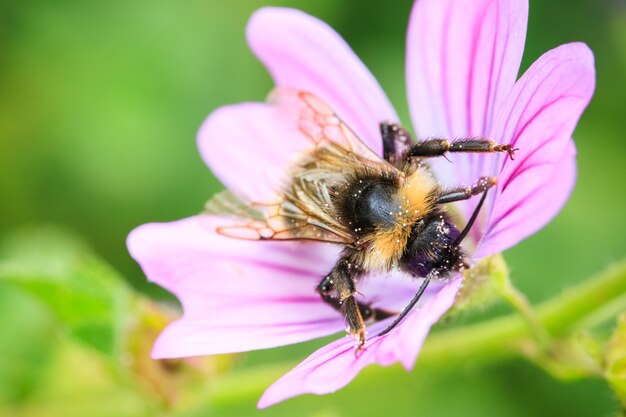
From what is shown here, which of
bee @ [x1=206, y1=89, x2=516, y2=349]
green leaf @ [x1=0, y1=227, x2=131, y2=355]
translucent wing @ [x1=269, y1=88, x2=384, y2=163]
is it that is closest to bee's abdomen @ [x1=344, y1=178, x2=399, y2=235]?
bee @ [x1=206, y1=89, x2=516, y2=349]

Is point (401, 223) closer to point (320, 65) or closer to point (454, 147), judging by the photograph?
point (454, 147)

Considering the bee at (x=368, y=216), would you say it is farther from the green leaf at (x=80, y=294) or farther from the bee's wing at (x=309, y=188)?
the green leaf at (x=80, y=294)

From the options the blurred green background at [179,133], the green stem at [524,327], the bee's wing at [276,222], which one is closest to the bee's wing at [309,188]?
the bee's wing at [276,222]

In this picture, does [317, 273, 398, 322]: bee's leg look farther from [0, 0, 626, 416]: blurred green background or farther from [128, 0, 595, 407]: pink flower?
[0, 0, 626, 416]: blurred green background

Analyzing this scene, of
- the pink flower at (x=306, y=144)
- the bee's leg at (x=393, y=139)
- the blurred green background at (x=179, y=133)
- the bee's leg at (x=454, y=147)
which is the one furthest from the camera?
the blurred green background at (x=179, y=133)

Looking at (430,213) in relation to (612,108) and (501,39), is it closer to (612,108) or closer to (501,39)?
(501,39)

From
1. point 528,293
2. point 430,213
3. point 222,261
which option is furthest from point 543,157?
point 528,293

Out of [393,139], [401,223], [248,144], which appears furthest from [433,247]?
[248,144]
